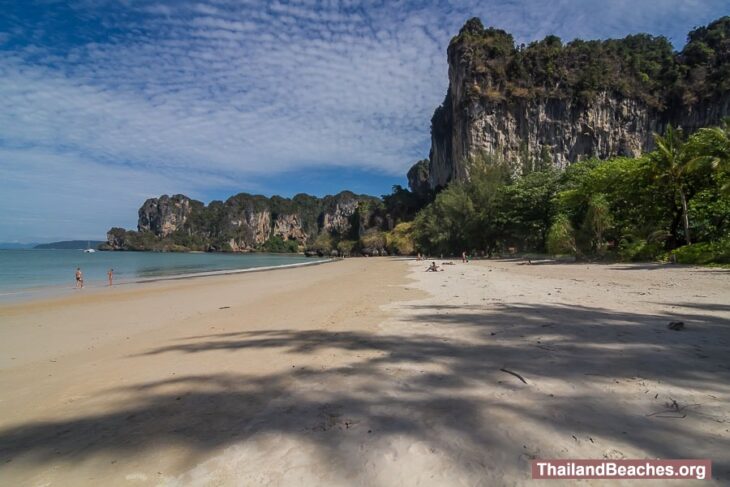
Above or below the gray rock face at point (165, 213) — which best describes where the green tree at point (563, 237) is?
below

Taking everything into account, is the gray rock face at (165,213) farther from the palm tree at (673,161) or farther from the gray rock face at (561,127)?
the palm tree at (673,161)

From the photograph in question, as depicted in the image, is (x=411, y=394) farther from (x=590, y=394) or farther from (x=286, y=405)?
(x=590, y=394)

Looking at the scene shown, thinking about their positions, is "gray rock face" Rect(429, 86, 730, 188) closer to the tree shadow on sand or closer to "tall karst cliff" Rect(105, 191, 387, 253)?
the tree shadow on sand

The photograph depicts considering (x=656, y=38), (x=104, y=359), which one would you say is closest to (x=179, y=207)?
(x=656, y=38)

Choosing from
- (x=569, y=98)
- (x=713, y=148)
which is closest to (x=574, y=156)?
(x=569, y=98)

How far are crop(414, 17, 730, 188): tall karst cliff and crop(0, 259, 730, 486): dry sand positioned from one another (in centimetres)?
6338

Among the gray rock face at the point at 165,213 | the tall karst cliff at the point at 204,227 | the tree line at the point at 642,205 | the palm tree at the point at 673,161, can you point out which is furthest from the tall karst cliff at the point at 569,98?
the gray rock face at the point at 165,213

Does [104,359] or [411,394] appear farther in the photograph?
[104,359]

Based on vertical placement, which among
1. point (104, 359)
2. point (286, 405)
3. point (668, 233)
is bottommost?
point (104, 359)

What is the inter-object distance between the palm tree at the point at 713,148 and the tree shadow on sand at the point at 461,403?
18329mm

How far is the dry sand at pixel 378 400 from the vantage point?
7.84 ft

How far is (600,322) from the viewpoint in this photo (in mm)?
5883

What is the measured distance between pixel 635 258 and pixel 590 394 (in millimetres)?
21353

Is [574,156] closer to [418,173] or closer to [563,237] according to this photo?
[563,237]
